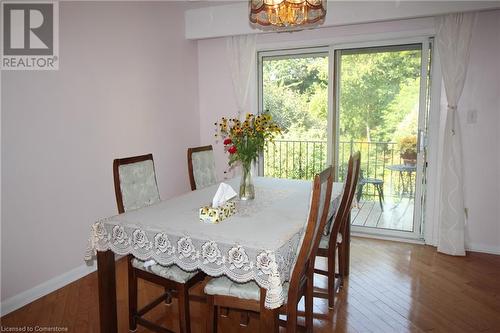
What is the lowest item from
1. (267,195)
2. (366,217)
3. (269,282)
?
(366,217)

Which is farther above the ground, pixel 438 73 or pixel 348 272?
pixel 438 73

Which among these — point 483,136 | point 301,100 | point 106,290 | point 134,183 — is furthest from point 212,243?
point 483,136

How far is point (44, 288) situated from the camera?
276 cm

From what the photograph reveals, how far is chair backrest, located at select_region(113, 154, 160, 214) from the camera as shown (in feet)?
7.65

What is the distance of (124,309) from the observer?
8.47 ft

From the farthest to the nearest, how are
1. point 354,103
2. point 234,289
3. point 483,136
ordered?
1. point 354,103
2. point 483,136
3. point 234,289

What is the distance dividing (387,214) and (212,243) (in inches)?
117

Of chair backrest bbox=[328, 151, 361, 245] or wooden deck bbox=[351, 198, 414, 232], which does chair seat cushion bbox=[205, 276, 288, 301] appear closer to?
chair backrest bbox=[328, 151, 361, 245]

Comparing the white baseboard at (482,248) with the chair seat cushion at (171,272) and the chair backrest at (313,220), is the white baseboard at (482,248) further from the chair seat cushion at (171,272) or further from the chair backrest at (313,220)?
the chair seat cushion at (171,272)

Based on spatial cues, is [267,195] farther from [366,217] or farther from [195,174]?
[366,217]

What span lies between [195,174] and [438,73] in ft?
8.52

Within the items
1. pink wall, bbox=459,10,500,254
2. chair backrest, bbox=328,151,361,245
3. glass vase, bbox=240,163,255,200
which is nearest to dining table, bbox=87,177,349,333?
glass vase, bbox=240,163,255,200

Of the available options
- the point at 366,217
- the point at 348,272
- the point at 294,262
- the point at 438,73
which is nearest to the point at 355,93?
the point at 438,73

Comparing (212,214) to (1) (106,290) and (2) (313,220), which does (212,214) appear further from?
(1) (106,290)
